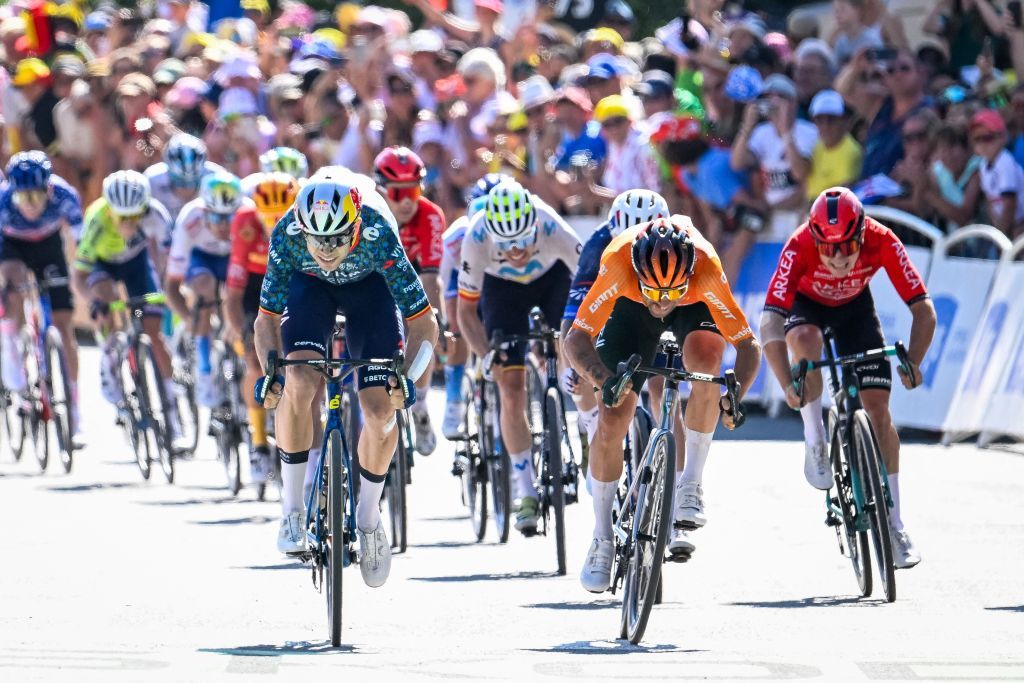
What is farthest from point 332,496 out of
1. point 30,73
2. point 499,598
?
point 30,73

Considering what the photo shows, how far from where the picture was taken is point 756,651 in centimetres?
795

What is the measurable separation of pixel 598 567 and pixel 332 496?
4.07 ft

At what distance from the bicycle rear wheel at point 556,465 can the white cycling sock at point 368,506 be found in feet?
5.43

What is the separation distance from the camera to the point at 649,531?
320 inches

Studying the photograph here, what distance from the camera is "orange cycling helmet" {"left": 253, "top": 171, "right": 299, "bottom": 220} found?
12.8 meters

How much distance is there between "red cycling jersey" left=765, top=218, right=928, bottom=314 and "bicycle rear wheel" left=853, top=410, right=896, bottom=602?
2.66 feet

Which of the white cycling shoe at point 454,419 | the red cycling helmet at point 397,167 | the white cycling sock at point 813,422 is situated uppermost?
the red cycling helmet at point 397,167

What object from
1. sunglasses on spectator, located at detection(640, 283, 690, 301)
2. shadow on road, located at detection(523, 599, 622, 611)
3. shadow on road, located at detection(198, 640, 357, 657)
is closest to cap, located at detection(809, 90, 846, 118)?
shadow on road, located at detection(523, 599, 622, 611)

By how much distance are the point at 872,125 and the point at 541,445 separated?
5174 millimetres

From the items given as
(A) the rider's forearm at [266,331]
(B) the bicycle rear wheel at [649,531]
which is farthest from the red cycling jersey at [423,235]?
(B) the bicycle rear wheel at [649,531]

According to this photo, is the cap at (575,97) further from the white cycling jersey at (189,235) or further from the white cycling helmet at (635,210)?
the white cycling helmet at (635,210)

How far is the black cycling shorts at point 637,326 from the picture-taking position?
9016 mm

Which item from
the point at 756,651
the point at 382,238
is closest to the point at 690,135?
the point at 382,238

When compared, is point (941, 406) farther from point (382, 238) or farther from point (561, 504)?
point (382, 238)
